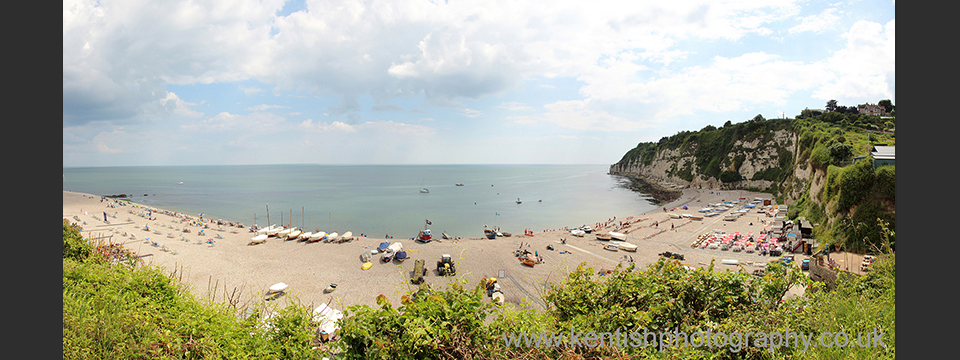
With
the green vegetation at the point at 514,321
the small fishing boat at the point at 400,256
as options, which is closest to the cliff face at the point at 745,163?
the small fishing boat at the point at 400,256

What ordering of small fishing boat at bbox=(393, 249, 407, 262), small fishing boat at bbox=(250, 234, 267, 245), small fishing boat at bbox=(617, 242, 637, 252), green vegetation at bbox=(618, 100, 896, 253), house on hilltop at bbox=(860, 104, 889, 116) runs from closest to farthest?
1. green vegetation at bbox=(618, 100, 896, 253)
2. small fishing boat at bbox=(393, 249, 407, 262)
3. small fishing boat at bbox=(617, 242, 637, 252)
4. small fishing boat at bbox=(250, 234, 267, 245)
5. house on hilltop at bbox=(860, 104, 889, 116)

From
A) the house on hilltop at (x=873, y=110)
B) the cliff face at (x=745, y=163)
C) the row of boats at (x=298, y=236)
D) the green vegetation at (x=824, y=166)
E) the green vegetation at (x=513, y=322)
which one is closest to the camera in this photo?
the green vegetation at (x=513, y=322)

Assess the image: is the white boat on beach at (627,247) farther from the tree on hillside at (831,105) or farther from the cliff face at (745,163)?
the tree on hillside at (831,105)

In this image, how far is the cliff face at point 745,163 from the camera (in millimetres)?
67500

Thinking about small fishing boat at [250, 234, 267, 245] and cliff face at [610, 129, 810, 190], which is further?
cliff face at [610, 129, 810, 190]

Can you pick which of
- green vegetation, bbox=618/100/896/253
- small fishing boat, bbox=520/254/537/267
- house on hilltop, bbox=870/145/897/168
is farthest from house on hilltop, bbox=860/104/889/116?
small fishing boat, bbox=520/254/537/267

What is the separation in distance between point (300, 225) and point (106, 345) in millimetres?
49799

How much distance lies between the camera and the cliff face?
221 feet

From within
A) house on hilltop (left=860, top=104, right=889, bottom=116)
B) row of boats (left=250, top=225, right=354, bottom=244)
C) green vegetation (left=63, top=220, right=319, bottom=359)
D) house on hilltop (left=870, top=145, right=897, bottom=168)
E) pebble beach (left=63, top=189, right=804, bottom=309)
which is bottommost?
pebble beach (left=63, top=189, right=804, bottom=309)

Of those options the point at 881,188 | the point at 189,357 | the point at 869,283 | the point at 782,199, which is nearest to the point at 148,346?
the point at 189,357

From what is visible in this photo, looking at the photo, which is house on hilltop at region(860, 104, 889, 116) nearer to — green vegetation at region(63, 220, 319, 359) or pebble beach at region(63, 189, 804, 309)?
pebble beach at region(63, 189, 804, 309)

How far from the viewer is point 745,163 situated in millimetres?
75438

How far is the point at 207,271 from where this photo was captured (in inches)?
930

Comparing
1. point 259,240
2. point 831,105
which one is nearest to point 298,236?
point 259,240
